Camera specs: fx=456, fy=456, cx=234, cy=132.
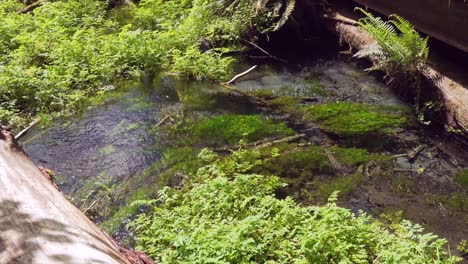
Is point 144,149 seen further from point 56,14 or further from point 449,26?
point 56,14

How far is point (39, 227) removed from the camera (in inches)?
120

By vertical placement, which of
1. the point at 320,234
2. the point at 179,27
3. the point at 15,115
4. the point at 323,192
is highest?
the point at 179,27

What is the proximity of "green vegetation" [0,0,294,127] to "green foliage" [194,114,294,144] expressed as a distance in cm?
201

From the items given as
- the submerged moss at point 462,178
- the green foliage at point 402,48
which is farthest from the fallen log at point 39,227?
the green foliage at point 402,48

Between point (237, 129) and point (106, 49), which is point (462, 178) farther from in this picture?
point (106, 49)

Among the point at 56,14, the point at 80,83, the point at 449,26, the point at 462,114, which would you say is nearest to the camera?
the point at 462,114

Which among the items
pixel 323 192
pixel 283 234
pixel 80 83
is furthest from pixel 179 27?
pixel 283 234

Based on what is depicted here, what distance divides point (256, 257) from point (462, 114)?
4398 mm

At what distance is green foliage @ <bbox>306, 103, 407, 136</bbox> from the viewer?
7.31 metres

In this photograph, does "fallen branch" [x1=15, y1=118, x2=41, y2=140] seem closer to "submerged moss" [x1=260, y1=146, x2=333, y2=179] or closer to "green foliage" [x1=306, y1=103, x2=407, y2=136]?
"submerged moss" [x1=260, y1=146, x2=333, y2=179]

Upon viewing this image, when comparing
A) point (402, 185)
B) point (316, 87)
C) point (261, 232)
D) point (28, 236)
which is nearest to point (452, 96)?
point (402, 185)

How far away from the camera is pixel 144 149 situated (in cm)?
718

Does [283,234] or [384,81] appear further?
[384,81]

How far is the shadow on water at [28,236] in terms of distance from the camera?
2.78m
